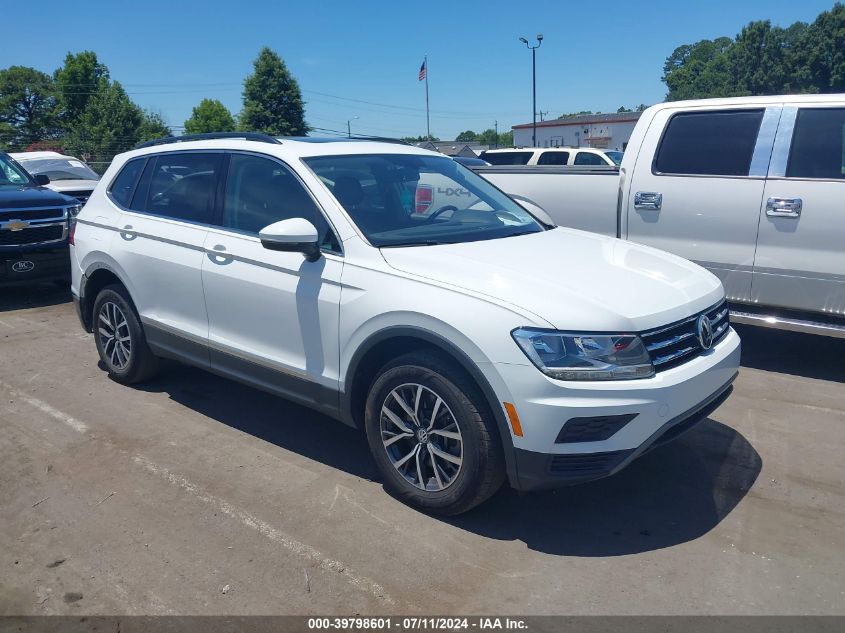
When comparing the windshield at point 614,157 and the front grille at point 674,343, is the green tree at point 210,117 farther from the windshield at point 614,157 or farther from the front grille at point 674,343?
the front grille at point 674,343

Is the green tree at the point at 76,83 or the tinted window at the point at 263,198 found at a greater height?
the green tree at the point at 76,83

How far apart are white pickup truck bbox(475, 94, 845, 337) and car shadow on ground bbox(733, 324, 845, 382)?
486 mm

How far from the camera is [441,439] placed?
11.9ft

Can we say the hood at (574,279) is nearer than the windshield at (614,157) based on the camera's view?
Yes

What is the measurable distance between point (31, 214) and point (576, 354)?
7.72m

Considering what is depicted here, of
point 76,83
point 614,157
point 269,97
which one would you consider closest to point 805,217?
point 614,157

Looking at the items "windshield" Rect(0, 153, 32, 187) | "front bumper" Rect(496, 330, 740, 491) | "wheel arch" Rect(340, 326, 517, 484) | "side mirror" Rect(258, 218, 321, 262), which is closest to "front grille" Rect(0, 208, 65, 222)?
"windshield" Rect(0, 153, 32, 187)

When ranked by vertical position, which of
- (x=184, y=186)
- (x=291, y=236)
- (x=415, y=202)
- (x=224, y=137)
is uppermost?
(x=224, y=137)

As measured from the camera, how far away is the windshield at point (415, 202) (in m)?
4.19

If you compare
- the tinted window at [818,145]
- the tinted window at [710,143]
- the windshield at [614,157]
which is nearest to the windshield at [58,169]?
the tinted window at [710,143]

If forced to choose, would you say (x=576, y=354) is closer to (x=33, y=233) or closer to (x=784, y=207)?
(x=784, y=207)

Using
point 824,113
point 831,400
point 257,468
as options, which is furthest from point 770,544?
point 824,113

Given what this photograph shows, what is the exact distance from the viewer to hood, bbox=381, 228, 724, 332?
3.34m

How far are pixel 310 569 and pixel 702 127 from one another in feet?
16.0
